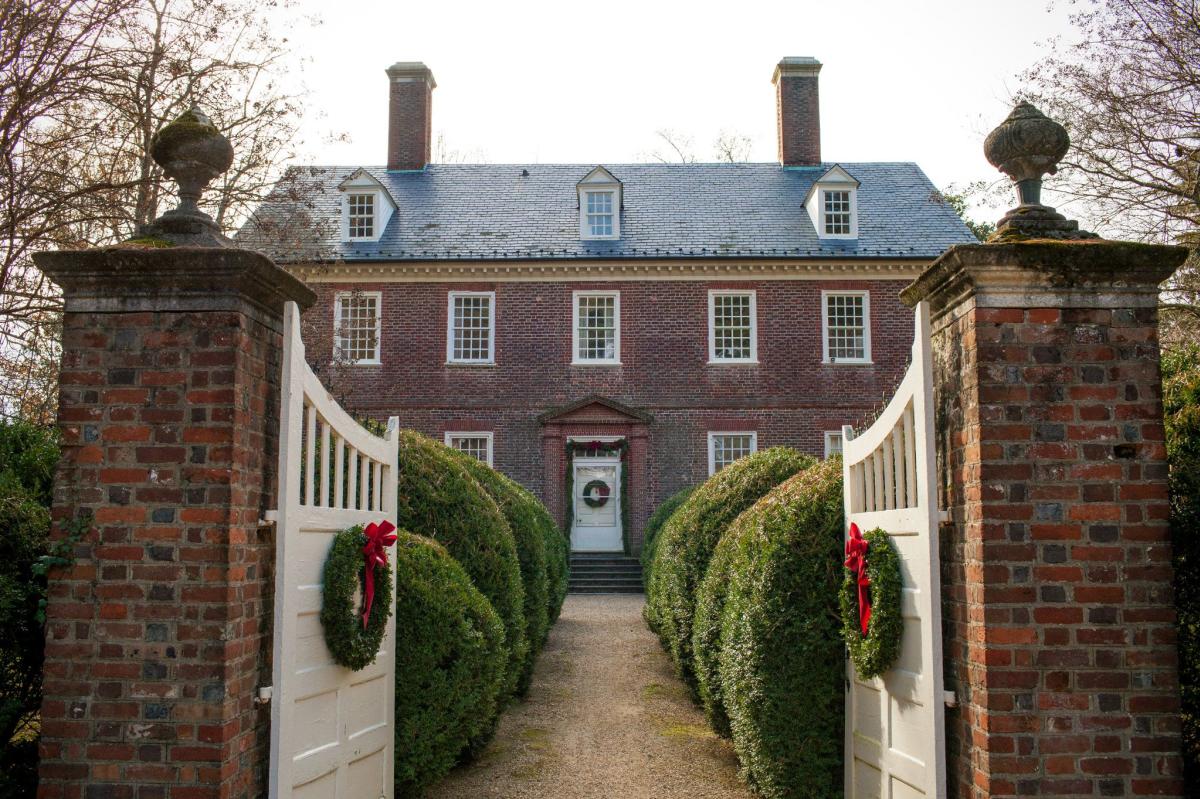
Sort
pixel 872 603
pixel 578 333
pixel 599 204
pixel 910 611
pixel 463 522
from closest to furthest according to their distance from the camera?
1. pixel 910 611
2. pixel 872 603
3. pixel 463 522
4. pixel 578 333
5. pixel 599 204

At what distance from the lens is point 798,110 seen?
2359 centimetres

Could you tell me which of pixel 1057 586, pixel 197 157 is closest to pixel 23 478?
pixel 197 157

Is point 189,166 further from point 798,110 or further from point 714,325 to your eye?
point 798,110

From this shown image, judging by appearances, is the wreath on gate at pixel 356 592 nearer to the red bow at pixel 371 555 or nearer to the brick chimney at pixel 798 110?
the red bow at pixel 371 555

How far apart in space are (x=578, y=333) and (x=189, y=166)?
16.8 metres

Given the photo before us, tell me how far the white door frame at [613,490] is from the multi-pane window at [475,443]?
189 cm

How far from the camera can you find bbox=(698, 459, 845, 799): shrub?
471cm

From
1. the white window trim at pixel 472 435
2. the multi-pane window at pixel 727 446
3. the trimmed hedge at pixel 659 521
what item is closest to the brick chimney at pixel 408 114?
the white window trim at pixel 472 435

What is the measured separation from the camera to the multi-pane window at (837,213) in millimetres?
21219

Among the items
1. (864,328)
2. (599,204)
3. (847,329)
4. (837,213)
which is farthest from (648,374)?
(837,213)

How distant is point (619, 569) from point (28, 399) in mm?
12071

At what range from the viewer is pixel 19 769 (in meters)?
3.67

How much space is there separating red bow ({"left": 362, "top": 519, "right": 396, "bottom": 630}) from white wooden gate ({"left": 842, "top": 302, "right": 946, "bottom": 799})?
2.31 meters

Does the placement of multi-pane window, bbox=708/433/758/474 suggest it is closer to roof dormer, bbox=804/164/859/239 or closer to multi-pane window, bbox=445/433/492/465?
multi-pane window, bbox=445/433/492/465
